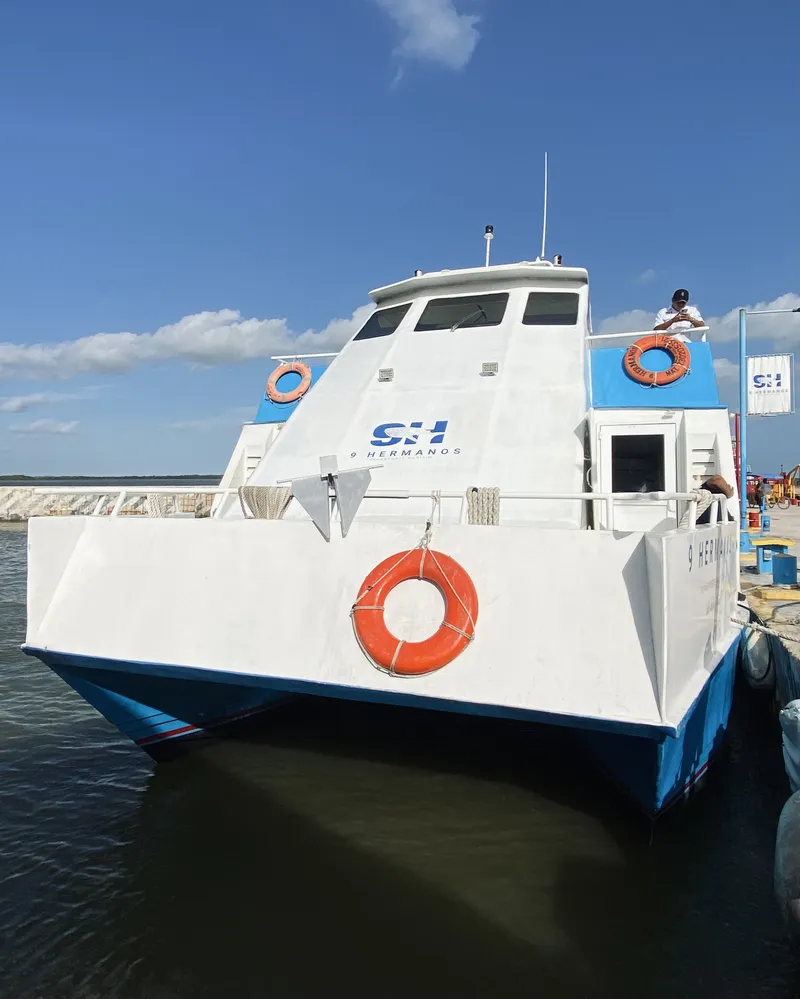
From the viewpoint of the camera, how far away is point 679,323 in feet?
29.1

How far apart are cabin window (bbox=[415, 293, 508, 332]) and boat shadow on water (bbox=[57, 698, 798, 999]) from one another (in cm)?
445

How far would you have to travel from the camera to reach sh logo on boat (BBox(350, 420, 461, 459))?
22.7 feet

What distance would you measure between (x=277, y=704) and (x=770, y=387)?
11.6 meters

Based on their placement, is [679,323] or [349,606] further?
[679,323]

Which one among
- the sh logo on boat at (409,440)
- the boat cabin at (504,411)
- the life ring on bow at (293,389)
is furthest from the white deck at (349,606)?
the life ring on bow at (293,389)

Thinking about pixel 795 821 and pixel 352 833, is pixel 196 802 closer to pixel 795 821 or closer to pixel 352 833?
pixel 352 833

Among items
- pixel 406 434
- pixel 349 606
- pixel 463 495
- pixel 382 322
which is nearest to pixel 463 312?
pixel 382 322

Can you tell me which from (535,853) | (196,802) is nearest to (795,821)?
(535,853)

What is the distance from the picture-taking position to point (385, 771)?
21.6ft

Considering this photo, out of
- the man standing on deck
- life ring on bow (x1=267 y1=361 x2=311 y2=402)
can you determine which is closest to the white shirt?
the man standing on deck

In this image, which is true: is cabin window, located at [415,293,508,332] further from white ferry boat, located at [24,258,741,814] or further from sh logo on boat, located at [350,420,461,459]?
sh logo on boat, located at [350,420,461,459]

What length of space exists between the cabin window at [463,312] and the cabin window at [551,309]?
29cm

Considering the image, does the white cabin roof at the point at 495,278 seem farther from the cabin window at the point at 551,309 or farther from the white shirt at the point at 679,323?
the white shirt at the point at 679,323

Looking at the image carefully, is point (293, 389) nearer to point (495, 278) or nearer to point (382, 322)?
point (382, 322)
